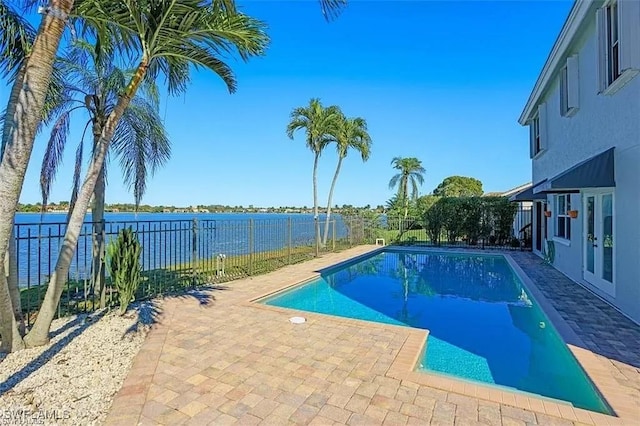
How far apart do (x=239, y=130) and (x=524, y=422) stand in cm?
2123

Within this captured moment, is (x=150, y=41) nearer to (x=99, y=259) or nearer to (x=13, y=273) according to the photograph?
(x=13, y=273)

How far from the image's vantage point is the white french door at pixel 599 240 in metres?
7.73

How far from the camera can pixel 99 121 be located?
7816mm

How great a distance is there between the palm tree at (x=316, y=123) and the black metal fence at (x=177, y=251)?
4643mm

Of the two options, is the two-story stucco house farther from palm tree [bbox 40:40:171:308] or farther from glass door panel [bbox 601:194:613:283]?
palm tree [bbox 40:40:171:308]

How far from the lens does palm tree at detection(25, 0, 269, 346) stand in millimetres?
5219

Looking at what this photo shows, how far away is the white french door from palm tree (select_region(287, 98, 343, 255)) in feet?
41.3

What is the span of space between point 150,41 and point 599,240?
10.3m

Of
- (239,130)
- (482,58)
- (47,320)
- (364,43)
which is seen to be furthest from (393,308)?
(239,130)

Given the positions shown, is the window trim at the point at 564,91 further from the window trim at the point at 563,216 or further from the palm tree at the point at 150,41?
the palm tree at the point at 150,41

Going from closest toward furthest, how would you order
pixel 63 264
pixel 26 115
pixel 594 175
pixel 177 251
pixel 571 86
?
1. pixel 26 115
2. pixel 63 264
3. pixel 594 175
4. pixel 571 86
5. pixel 177 251

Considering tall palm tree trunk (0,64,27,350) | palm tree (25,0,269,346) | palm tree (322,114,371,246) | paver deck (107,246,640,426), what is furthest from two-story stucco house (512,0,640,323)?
palm tree (322,114,371,246)

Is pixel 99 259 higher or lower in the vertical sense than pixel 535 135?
lower

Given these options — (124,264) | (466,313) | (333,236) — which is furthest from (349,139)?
(124,264)
